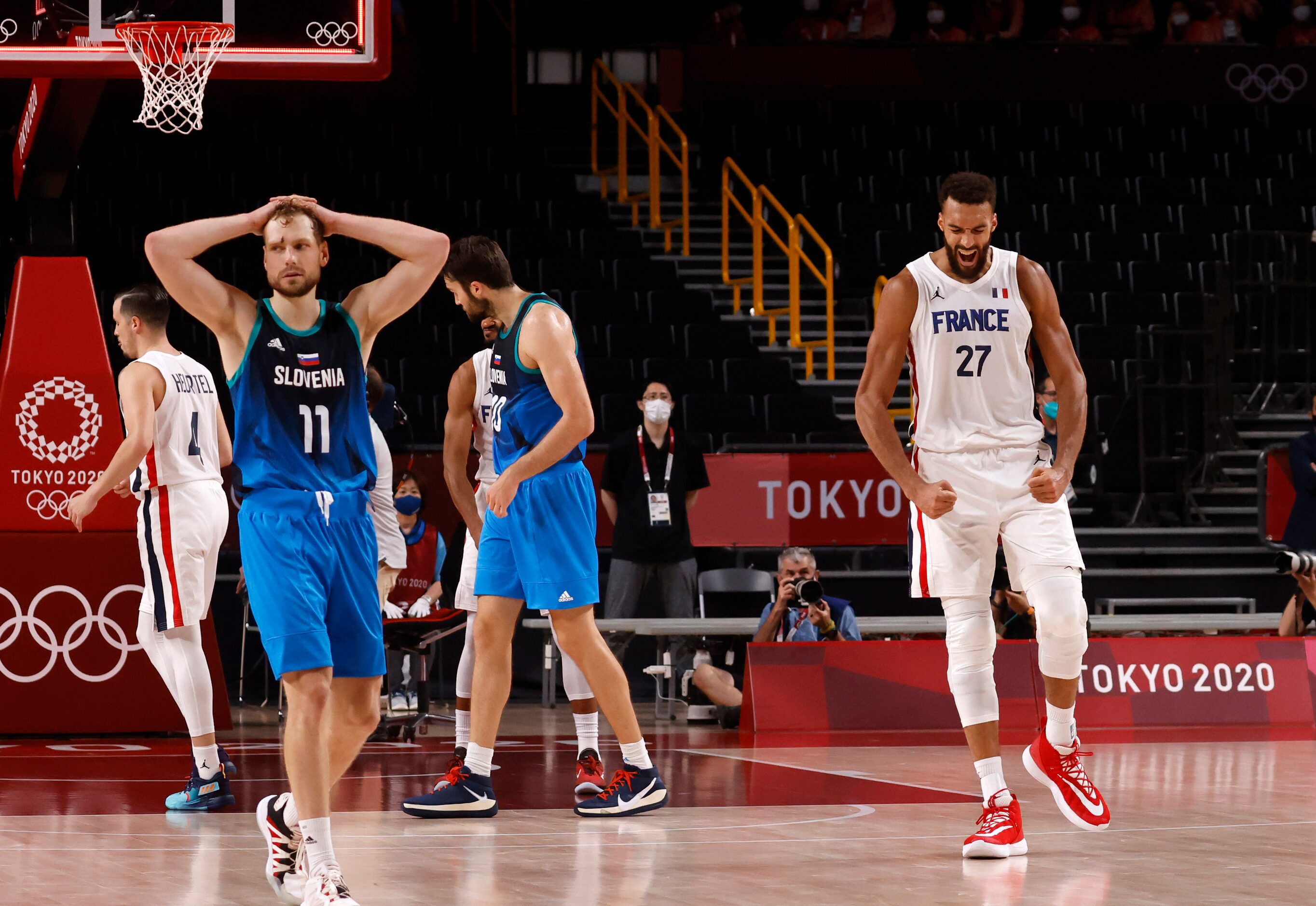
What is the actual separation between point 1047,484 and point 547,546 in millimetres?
1934

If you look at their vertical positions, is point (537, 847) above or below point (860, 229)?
below

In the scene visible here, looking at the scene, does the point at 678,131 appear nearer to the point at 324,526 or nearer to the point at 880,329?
the point at 880,329

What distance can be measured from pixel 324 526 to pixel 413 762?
396 cm

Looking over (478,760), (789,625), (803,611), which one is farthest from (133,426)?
(789,625)

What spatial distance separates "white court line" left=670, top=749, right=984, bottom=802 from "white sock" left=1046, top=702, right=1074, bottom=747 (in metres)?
1.18

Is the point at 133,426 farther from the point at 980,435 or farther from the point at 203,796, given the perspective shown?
the point at 980,435

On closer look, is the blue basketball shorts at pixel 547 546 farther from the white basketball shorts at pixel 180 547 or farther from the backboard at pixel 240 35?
the backboard at pixel 240 35

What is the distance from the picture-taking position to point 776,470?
43.2 ft

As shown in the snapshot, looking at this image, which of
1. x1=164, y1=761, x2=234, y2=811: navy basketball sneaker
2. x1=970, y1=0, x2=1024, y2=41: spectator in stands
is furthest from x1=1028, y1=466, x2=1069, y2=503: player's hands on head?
x1=970, y1=0, x2=1024, y2=41: spectator in stands

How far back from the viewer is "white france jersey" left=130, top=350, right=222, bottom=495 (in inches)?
303

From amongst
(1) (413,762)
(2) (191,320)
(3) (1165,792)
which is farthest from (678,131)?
(3) (1165,792)

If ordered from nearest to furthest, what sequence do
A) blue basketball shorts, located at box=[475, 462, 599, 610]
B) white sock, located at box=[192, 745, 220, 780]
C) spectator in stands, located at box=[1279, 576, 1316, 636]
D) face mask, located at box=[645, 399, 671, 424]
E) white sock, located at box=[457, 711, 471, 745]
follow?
blue basketball shorts, located at box=[475, 462, 599, 610]
white sock, located at box=[192, 745, 220, 780]
white sock, located at box=[457, 711, 471, 745]
spectator in stands, located at box=[1279, 576, 1316, 636]
face mask, located at box=[645, 399, 671, 424]

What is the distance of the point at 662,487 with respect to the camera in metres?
12.0

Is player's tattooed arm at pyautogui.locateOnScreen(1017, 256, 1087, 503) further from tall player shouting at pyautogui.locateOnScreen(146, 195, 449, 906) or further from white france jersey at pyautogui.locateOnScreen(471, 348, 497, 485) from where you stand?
white france jersey at pyautogui.locateOnScreen(471, 348, 497, 485)
